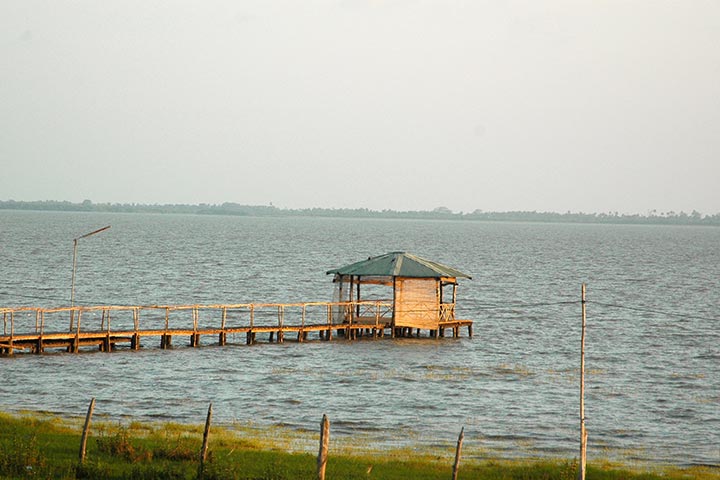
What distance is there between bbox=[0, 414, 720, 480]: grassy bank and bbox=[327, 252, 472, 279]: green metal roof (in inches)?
767

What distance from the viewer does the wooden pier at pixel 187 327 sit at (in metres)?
40.2

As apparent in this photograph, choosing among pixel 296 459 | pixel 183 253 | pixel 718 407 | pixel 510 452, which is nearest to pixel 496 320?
pixel 718 407

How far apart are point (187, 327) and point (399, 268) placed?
12.2 m

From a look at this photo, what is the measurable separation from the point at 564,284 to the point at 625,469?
66.5 metres

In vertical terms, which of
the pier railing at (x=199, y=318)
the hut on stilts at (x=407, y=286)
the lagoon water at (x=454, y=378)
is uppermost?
the hut on stilts at (x=407, y=286)

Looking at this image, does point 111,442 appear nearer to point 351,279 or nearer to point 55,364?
point 55,364

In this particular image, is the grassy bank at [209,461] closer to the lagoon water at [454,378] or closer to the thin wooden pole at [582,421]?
the thin wooden pole at [582,421]

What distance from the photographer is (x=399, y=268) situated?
46.1 m

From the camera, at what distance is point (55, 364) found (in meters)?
37.8

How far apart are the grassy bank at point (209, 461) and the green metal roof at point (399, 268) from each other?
64.0ft

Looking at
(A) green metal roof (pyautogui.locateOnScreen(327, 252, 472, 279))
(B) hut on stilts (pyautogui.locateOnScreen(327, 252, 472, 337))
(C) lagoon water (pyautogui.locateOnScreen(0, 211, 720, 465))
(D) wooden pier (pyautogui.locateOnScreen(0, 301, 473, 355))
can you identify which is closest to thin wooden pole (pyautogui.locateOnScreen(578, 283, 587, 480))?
(C) lagoon water (pyautogui.locateOnScreen(0, 211, 720, 465))

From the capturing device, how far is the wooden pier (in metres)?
40.2

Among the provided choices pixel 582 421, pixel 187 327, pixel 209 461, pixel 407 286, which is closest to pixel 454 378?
pixel 407 286

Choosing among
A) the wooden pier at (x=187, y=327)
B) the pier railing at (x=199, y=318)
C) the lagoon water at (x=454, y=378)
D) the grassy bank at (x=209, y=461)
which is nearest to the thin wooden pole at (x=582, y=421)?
the grassy bank at (x=209, y=461)
